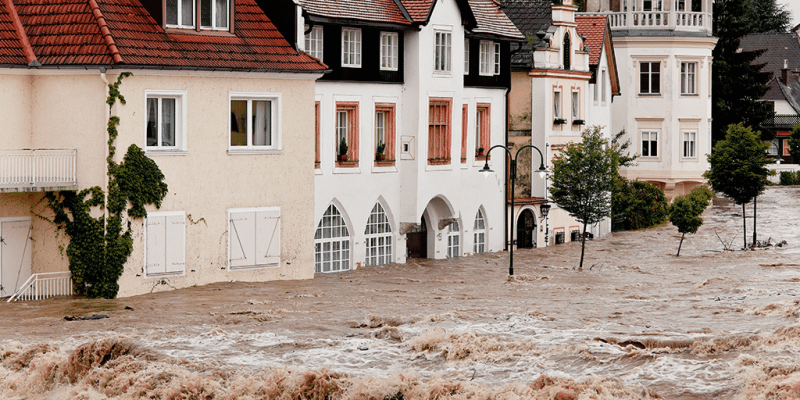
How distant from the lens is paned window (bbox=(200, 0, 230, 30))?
35406 mm

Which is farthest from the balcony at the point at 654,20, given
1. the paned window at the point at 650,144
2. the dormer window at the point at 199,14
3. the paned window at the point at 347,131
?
the dormer window at the point at 199,14

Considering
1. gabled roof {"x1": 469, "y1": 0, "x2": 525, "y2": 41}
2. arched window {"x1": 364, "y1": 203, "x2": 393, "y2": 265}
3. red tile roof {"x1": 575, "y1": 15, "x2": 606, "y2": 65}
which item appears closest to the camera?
arched window {"x1": 364, "y1": 203, "x2": 393, "y2": 265}

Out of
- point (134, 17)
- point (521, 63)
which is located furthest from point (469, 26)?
point (134, 17)

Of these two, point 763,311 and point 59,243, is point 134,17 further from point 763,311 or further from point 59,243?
point 763,311

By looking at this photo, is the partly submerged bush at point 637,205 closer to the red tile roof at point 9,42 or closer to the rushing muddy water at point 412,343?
the rushing muddy water at point 412,343

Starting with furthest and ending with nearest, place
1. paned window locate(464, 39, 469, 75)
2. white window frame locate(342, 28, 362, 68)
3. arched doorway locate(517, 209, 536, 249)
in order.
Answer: arched doorway locate(517, 209, 536, 249) < paned window locate(464, 39, 469, 75) < white window frame locate(342, 28, 362, 68)

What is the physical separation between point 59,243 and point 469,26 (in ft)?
66.0

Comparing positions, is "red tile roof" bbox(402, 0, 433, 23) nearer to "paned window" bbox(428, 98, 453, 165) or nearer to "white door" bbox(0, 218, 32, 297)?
"paned window" bbox(428, 98, 453, 165)

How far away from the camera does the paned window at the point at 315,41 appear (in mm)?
40906

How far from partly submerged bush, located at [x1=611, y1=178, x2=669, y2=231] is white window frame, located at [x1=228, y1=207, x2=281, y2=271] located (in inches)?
1071

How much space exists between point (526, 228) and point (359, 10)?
14.4m

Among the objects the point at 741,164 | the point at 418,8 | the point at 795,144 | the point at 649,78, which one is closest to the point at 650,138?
the point at 649,78

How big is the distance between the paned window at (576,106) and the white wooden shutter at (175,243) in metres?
26.1

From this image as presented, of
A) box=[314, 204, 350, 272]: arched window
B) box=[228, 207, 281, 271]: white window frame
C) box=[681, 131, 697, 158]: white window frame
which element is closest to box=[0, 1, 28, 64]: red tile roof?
box=[228, 207, 281, 271]: white window frame
